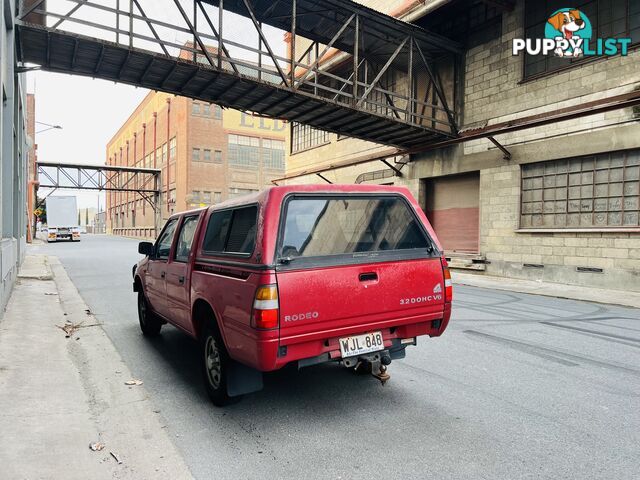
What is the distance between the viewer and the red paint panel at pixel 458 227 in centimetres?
1675

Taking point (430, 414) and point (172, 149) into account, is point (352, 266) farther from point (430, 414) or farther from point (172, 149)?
point (172, 149)

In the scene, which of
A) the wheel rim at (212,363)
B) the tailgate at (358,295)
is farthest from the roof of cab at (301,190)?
the wheel rim at (212,363)

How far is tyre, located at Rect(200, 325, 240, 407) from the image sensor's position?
3.86 meters

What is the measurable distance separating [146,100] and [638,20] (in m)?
61.4

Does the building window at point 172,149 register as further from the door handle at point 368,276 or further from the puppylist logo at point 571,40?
the door handle at point 368,276

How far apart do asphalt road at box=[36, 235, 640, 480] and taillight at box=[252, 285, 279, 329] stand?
2.91 feet

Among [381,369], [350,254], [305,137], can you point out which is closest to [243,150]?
[305,137]

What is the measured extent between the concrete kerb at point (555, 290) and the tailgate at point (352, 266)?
323 inches

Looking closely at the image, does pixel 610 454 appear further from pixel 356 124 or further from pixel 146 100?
pixel 146 100

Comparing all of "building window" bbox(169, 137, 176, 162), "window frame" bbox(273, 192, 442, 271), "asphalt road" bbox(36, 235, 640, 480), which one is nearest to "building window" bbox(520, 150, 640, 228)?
"asphalt road" bbox(36, 235, 640, 480)

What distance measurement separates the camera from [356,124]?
16500mm

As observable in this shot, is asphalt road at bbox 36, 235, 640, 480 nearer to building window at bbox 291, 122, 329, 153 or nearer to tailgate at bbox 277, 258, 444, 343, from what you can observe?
tailgate at bbox 277, 258, 444, 343

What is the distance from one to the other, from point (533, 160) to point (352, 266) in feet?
41.1

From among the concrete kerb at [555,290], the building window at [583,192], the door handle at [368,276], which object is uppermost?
the building window at [583,192]
